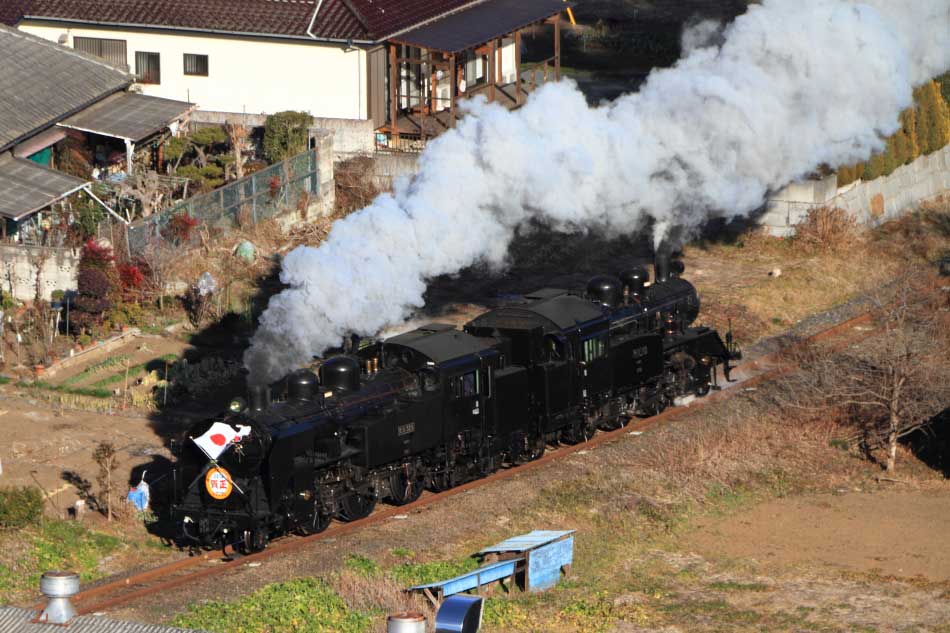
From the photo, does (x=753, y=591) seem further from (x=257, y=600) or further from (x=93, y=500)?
(x=93, y=500)

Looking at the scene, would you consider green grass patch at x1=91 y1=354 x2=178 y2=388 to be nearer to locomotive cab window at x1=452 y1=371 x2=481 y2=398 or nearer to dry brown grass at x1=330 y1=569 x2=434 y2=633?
locomotive cab window at x1=452 y1=371 x2=481 y2=398

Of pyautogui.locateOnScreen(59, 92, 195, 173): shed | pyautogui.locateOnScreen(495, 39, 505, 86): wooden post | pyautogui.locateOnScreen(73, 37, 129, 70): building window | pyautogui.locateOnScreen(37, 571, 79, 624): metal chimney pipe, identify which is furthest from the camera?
pyautogui.locateOnScreen(495, 39, 505, 86): wooden post

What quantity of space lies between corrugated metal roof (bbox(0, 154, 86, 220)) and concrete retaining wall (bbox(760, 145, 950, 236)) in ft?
75.1

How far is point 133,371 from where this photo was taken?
4188cm

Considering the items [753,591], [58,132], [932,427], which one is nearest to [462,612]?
[753,591]

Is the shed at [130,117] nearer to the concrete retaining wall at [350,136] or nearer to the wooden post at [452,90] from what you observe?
the concrete retaining wall at [350,136]

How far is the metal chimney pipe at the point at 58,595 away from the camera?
22.2m

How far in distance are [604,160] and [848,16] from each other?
7510 mm

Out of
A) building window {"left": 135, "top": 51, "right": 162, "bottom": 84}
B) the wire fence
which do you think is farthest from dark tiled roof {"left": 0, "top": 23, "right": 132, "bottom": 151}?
the wire fence

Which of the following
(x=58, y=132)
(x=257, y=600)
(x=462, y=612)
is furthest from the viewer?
(x=58, y=132)

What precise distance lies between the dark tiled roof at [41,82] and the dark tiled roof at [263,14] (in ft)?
11.4

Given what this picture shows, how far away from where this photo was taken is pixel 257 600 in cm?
2636

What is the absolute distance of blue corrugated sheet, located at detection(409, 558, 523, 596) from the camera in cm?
2656

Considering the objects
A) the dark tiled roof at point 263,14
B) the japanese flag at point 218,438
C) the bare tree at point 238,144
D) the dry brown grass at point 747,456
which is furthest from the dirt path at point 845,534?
the dark tiled roof at point 263,14
